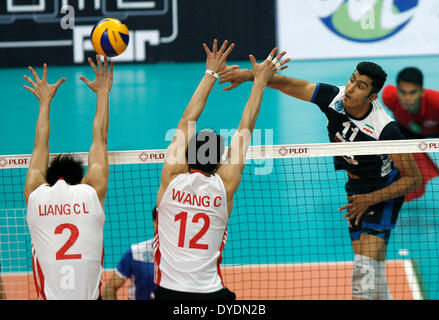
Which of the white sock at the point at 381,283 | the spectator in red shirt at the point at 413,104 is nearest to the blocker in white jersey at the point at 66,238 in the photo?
the white sock at the point at 381,283

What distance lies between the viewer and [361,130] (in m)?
6.48

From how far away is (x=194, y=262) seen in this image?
182 inches

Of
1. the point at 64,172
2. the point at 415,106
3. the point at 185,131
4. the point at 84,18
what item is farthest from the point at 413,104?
the point at 84,18

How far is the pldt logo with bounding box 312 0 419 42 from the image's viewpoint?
47.1 ft

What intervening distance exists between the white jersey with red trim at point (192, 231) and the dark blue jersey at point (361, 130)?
2.26m

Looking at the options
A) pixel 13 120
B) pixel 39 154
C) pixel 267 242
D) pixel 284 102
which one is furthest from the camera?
pixel 284 102

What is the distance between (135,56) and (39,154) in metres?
10.6

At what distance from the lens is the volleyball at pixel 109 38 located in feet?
22.5

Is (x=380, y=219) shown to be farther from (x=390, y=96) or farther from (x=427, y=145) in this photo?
(x=390, y=96)

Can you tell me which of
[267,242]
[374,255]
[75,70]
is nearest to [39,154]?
[374,255]

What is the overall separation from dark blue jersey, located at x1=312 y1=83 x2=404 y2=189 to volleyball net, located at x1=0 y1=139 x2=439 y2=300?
0.34 metres

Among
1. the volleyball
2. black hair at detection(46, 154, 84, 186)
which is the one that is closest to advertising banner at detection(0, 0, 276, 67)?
the volleyball

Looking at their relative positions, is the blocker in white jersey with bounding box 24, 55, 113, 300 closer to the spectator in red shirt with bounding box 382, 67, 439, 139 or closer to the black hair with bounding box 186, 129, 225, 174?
the black hair with bounding box 186, 129, 225, 174
